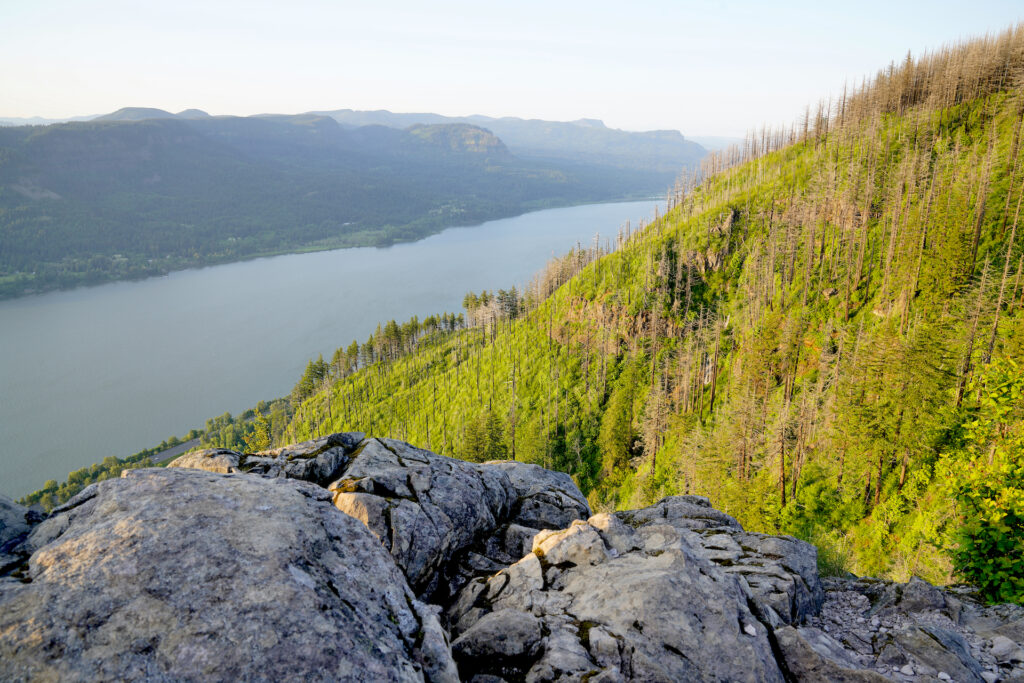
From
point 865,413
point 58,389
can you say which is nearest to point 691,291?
point 865,413

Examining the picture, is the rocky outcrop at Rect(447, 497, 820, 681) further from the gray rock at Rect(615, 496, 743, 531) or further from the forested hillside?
the forested hillside

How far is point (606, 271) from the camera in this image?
16262 cm

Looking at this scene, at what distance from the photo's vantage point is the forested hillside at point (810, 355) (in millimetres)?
45250

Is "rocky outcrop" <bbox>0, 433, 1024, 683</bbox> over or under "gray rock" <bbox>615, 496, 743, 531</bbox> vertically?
over

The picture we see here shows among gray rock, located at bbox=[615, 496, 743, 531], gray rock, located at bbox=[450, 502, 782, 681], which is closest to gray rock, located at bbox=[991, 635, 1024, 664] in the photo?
gray rock, located at bbox=[450, 502, 782, 681]

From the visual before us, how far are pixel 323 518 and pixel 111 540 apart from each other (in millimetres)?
4125

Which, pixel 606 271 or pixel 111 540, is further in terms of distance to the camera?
pixel 606 271

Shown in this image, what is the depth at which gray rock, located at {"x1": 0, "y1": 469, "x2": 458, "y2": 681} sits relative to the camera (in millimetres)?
7922

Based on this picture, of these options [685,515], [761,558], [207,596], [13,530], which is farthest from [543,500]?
[13,530]

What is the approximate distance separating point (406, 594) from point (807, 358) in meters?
96.2

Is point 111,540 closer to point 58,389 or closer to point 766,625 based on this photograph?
point 766,625

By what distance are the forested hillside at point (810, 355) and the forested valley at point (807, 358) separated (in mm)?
395

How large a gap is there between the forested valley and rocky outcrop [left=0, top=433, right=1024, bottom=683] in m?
9.44

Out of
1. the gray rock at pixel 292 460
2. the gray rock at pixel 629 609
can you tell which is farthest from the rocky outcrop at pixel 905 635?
the gray rock at pixel 292 460
